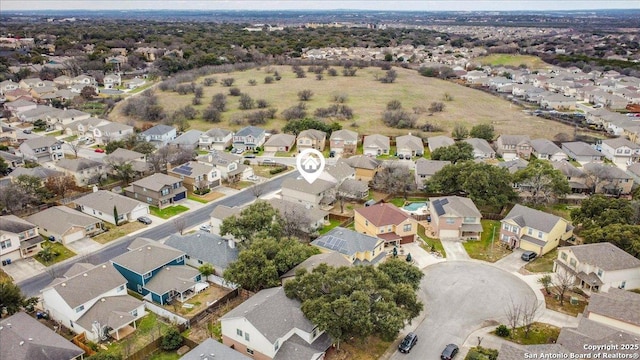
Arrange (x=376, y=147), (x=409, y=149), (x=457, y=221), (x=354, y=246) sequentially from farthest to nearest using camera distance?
1. (x=376, y=147)
2. (x=409, y=149)
3. (x=457, y=221)
4. (x=354, y=246)

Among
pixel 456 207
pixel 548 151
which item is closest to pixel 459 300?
pixel 456 207

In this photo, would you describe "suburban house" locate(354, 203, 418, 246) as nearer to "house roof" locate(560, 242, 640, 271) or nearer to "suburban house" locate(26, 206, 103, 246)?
"house roof" locate(560, 242, 640, 271)

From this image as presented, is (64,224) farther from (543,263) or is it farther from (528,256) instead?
(543,263)

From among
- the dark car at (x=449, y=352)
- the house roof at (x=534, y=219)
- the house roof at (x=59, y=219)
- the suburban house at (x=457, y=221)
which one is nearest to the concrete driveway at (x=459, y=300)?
the dark car at (x=449, y=352)

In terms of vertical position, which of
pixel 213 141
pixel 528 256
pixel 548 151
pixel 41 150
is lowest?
pixel 528 256

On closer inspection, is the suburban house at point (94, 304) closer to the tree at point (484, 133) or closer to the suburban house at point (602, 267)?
the suburban house at point (602, 267)

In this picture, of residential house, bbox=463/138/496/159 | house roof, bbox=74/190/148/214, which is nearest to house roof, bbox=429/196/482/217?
residential house, bbox=463/138/496/159
